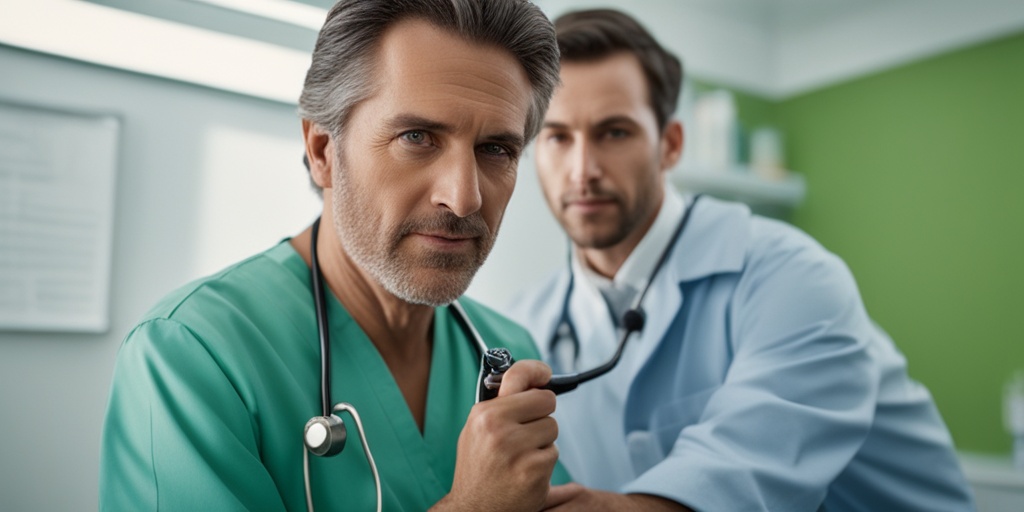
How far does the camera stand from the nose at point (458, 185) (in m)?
0.95

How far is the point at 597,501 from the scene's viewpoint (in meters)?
1.10

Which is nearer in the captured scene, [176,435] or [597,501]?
[176,435]

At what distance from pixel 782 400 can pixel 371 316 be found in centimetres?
65

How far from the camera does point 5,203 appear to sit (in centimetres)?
177

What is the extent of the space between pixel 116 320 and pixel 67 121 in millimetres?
485

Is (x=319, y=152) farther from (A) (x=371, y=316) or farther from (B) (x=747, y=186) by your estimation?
(B) (x=747, y=186)

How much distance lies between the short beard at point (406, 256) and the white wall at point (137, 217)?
3.81 feet

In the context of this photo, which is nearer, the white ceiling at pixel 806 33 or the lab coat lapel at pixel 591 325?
the lab coat lapel at pixel 591 325

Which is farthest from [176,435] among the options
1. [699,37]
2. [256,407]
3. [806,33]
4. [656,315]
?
[806,33]

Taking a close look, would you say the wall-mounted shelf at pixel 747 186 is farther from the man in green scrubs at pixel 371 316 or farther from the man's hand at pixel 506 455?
the man's hand at pixel 506 455

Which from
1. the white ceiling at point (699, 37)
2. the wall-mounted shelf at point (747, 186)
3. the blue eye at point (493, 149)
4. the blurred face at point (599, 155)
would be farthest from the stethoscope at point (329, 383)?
the wall-mounted shelf at point (747, 186)

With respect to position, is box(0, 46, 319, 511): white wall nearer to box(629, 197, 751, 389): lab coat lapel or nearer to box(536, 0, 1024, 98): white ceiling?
box(629, 197, 751, 389): lab coat lapel

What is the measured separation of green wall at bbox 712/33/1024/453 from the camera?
306 centimetres

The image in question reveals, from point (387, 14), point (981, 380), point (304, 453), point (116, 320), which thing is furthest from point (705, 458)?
point (981, 380)
